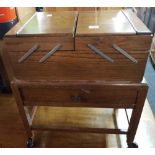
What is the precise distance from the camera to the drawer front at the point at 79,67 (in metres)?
0.81

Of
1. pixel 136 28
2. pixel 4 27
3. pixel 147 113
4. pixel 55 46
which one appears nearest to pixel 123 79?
pixel 136 28

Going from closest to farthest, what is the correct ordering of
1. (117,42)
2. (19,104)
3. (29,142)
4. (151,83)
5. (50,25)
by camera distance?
(117,42) → (50,25) → (19,104) → (29,142) → (151,83)

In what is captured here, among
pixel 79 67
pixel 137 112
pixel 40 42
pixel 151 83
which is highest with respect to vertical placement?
pixel 40 42

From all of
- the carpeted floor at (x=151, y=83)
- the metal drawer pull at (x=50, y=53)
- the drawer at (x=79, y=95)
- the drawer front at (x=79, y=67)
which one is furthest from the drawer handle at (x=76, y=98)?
the carpeted floor at (x=151, y=83)

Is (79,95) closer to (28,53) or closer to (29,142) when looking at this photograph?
(28,53)

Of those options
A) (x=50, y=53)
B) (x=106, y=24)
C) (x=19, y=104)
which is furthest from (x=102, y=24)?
(x=19, y=104)

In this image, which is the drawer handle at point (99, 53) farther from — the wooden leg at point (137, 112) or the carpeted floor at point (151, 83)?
the carpeted floor at point (151, 83)

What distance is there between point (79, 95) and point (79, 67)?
0.17 metres

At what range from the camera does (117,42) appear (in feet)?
2.52

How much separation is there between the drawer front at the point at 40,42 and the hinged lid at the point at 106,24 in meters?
0.06

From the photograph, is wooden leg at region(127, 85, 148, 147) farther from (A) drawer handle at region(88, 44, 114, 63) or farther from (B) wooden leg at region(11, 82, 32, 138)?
(B) wooden leg at region(11, 82, 32, 138)

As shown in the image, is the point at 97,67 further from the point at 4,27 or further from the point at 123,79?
the point at 4,27
